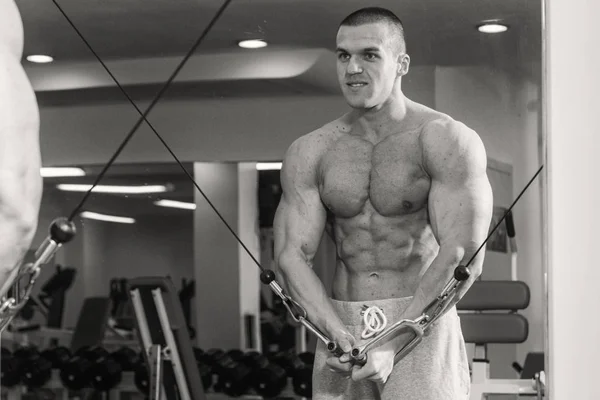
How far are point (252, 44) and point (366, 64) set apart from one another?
0.77 ft

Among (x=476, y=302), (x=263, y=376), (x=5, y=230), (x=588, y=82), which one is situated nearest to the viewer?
(x=5, y=230)

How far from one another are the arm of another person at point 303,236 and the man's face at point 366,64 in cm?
13

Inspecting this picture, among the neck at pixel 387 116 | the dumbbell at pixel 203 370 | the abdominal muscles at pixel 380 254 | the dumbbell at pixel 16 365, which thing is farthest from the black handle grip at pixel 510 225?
the dumbbell at pixel 16 365

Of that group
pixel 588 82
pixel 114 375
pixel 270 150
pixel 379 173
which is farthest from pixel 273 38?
pixel 114 375

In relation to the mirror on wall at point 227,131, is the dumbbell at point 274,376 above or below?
below

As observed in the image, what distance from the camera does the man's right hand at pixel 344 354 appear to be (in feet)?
5.88

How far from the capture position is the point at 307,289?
6.00ft

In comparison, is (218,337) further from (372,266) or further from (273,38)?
(273,38)

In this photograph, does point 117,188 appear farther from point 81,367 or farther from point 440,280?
point 440,280

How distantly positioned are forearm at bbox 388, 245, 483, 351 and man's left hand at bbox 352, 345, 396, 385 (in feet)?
0.06

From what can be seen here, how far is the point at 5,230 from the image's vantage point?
4.17 feet

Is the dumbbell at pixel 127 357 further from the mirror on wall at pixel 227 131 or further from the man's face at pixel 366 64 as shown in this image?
the man's face at pixel 366 64

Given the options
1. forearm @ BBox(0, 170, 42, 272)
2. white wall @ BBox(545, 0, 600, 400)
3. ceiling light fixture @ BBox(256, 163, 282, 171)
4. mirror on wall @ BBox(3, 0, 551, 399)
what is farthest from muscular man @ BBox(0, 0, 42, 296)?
white wall @ BBox(545, 0, 600, 400)

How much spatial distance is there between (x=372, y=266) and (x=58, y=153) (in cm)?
67
